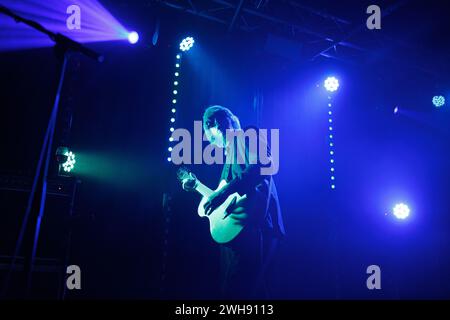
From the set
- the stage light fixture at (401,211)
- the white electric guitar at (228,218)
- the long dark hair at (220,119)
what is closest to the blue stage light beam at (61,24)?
the long dark hair at (220,119)

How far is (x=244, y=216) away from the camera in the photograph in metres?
5.16

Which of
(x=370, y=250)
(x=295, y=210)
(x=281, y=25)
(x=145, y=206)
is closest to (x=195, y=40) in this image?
(x=281, y=25)

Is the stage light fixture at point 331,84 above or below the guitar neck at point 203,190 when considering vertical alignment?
above

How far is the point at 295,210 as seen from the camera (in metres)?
6.09

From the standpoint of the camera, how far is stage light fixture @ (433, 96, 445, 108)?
7.48 metres

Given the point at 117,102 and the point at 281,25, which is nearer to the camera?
the point at 117,102

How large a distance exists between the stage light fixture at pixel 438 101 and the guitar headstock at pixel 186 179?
5654mm

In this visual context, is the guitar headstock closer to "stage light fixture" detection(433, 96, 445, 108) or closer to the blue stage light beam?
the blue stage light beam

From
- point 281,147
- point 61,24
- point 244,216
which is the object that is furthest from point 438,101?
point 61,24

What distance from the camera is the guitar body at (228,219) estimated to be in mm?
5117

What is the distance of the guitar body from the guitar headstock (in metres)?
0.52

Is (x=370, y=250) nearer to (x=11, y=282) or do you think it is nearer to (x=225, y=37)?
(x=225, y=37)

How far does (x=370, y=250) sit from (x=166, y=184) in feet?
13.1

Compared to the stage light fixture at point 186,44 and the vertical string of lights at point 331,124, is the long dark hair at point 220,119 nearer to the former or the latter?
the stage light fixture at point 186,44
